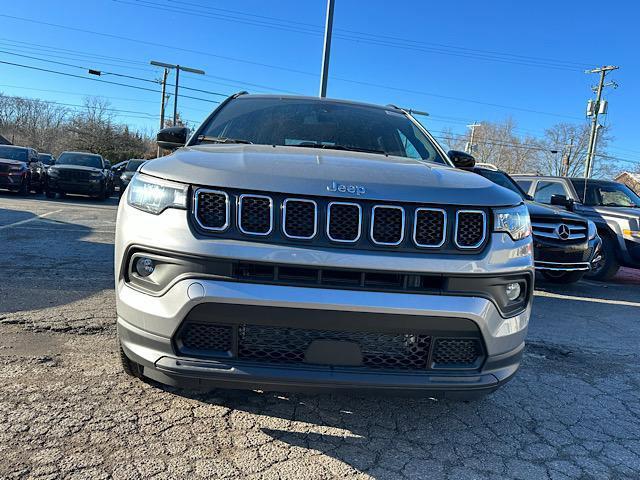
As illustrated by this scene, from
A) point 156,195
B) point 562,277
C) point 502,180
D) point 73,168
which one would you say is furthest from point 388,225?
point 73,168

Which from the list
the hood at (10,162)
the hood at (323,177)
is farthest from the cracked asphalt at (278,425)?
the hood at (10,162)

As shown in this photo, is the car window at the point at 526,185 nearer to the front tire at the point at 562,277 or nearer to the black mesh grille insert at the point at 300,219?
the front tire at the point at 562,277

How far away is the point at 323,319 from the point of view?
1.95 meters

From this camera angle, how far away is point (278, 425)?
250 cm

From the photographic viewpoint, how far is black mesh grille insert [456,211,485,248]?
211 centimetres

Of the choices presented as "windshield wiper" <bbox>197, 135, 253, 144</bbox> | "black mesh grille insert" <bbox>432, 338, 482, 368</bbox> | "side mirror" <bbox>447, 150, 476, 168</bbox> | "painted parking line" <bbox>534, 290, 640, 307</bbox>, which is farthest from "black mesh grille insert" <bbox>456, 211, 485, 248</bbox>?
"painted parking line" <bbox>534, 290, 640, 307</bbox>

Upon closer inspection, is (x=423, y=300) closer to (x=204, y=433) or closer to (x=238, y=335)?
(x=238, y=335)

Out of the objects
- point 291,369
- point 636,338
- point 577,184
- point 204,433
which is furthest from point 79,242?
point 577,184

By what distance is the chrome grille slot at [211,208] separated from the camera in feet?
6.59

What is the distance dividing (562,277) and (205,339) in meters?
7.03

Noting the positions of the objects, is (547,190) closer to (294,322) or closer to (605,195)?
(605,195)

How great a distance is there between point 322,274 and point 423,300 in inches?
17.2

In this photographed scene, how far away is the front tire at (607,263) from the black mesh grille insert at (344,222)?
772 cm

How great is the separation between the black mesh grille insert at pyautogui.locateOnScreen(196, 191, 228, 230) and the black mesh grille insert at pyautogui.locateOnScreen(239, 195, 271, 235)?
80 mm
